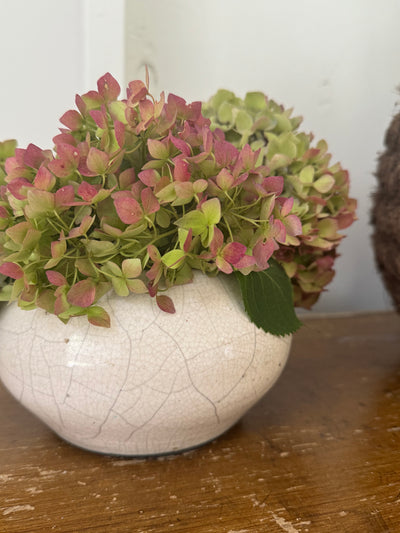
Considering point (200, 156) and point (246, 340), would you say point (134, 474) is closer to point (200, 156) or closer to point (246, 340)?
point (246, 340)

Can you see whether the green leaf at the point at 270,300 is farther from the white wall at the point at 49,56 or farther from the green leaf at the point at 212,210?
the white wall at the point at 49,56

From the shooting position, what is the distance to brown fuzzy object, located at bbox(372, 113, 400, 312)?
0.54m

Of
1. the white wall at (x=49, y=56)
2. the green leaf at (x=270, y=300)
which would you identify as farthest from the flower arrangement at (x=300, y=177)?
the white wall at (x=49, y=56)

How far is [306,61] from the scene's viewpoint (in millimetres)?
745

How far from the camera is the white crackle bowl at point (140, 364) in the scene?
0.37 meters

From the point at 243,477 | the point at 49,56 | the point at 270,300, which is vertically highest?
the point at 49,56

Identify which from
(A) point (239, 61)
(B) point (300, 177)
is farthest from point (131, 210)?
(A) point (239, 61)

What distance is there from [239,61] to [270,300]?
1.40ft

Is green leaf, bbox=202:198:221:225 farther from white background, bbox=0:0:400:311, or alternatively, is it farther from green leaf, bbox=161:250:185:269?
white background, bbox=0:0:400:311

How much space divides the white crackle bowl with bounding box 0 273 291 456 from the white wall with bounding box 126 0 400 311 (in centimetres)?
39

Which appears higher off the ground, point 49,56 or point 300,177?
point 49,56

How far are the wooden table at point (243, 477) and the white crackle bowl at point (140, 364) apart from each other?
3cm

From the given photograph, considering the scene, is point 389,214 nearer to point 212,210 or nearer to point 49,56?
point 212,210

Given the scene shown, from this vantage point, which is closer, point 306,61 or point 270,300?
point 270,300
